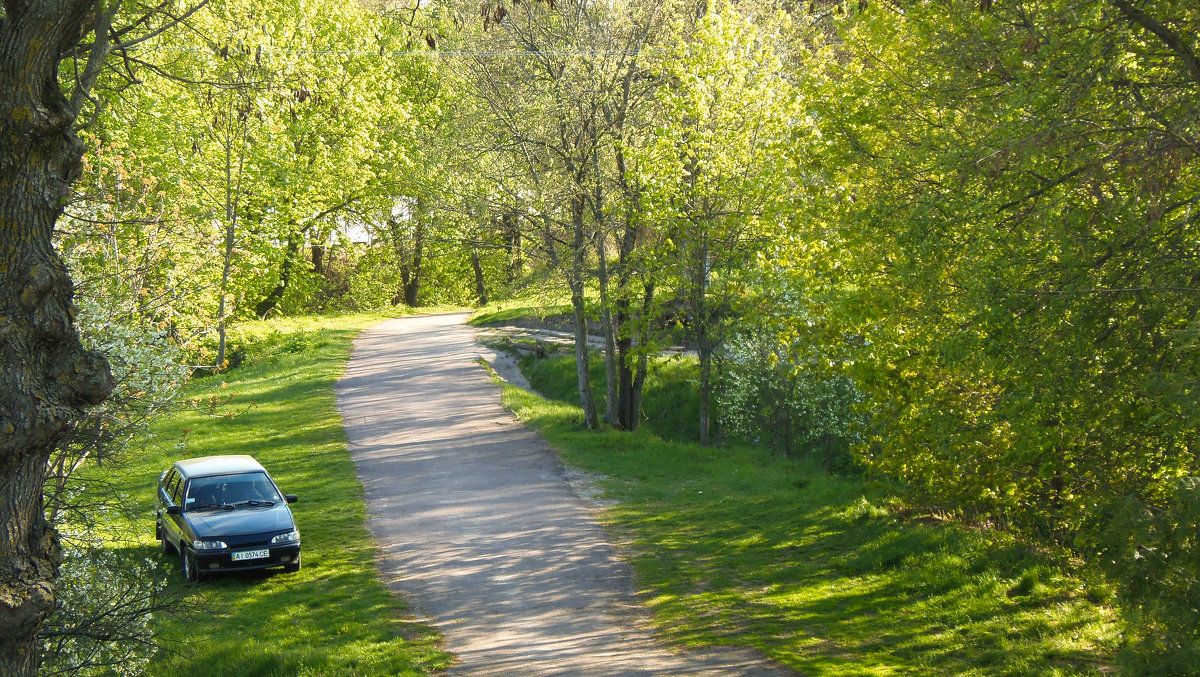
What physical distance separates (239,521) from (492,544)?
11.8ft

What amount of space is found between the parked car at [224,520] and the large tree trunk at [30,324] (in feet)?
21.8

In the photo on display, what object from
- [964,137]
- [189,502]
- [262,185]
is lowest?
[189,502]

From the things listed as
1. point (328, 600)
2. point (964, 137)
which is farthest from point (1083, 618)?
point (328, 600)

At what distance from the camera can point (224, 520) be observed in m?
13.4

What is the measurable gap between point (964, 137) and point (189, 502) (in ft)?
37.1

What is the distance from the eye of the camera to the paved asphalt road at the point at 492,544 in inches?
396


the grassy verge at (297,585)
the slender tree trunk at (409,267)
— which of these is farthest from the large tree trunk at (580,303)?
the slender tree trunk at (409,267)

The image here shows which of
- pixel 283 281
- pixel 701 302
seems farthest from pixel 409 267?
pixel 701 302

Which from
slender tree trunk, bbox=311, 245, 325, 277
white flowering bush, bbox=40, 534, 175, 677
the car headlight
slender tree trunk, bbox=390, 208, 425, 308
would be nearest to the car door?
the car headlight

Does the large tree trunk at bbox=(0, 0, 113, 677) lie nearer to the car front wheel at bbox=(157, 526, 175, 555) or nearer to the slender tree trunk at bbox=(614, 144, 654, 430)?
the car front wheel at bbox=(157, 526, 175, 555)

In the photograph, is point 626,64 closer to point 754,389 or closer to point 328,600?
point 754,389

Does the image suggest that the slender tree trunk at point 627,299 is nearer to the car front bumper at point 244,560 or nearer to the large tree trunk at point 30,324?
the car front bumper at point 244,560

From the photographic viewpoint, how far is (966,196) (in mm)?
9742

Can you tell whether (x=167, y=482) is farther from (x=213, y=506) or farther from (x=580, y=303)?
(x=580, y=303)
